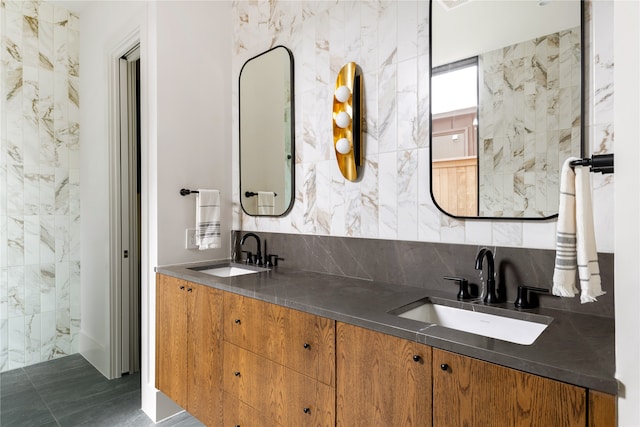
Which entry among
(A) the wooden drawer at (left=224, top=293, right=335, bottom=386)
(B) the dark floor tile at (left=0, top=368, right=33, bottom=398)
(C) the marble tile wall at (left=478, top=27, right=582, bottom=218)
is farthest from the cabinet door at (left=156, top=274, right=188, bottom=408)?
(C) the marble tile wall at (left=478, top=27, right=582, bottom=218)

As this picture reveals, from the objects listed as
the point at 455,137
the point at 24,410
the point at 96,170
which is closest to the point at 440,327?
the point at 455,137

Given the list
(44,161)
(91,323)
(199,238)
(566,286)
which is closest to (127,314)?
(91,323)

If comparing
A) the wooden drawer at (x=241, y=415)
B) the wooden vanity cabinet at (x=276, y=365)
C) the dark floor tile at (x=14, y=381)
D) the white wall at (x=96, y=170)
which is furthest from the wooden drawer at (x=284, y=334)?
the dark floor tile at (x=14, y=381)

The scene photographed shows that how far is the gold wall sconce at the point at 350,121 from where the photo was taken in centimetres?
187

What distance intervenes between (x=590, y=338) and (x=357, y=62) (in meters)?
1.51

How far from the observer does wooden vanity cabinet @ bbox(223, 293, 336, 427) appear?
1351 mm

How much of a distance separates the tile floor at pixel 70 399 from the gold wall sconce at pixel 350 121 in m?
1.74

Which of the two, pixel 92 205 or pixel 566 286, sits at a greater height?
pixel 92 205

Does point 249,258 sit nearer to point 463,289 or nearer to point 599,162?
point 463,289

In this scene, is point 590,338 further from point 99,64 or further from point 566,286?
point 99,64

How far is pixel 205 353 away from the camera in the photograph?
75.4 inches

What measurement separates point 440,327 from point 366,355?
0.84 feet

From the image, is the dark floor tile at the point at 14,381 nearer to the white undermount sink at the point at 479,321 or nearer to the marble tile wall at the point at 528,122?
the white undermount sink at the point at 479,321

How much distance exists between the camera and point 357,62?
75.3 inches
